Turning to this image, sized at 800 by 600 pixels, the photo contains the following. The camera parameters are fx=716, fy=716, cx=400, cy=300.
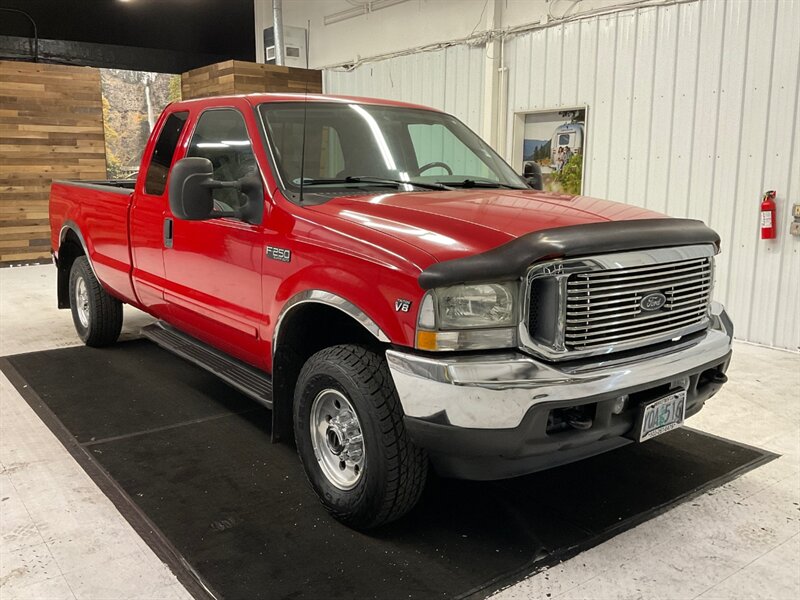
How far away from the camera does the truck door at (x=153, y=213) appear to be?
165 inches

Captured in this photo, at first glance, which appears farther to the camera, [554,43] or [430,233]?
[554,43]

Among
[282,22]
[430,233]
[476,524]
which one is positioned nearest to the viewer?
[430,233]

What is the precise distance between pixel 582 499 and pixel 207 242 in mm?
2199

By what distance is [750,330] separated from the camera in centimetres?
613

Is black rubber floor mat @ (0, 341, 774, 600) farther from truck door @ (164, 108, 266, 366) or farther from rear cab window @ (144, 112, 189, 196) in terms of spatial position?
rear cab window @ (144, 112, 189, 196)

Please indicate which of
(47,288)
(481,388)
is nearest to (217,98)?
(481,388)

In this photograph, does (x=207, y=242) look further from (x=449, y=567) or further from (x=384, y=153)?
(x=449, y=567)

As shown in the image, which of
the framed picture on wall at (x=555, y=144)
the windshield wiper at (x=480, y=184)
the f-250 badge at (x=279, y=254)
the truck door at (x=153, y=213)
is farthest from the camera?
the framed picture on wall at (x=555, y=144)

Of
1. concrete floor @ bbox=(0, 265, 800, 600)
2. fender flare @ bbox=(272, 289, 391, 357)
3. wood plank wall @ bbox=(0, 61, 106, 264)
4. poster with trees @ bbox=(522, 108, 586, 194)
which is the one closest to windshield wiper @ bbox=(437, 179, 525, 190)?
fender flare @ bbox=(272, 289, 391, 357)

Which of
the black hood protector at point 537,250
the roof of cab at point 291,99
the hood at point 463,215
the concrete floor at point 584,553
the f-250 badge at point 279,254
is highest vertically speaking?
the roof of cab at point 291,99

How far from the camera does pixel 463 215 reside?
110 inches

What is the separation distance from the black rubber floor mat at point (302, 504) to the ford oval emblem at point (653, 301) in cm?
93

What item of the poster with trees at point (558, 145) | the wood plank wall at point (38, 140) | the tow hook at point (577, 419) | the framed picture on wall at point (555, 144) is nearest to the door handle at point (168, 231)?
the tow hook at point (577, 419)

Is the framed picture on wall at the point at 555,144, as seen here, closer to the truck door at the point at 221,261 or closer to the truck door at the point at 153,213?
the truck door at the point at 153,213
